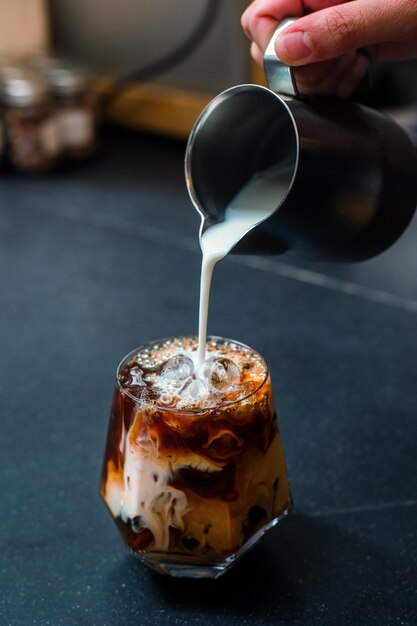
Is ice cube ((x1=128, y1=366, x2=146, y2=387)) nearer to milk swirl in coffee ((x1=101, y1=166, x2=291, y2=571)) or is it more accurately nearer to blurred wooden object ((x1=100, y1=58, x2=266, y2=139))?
milk swirl in coffee ((x1=101, y1=166, x2=291, y2=571))

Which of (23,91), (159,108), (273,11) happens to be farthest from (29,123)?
(273,11)

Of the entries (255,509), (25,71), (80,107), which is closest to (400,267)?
(255,509)

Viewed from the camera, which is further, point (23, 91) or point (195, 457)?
point (23, 91)

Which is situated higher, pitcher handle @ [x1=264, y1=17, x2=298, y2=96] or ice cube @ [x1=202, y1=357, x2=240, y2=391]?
pitcher handle @ [x1=264, y1=17, x2=298, y2=96]

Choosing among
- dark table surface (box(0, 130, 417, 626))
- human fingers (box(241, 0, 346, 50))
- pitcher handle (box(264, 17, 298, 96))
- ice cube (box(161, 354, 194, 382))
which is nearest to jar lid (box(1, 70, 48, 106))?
dark table surface (box(0, 130, 417, 626))

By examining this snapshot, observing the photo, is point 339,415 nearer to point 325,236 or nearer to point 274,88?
point 325,236

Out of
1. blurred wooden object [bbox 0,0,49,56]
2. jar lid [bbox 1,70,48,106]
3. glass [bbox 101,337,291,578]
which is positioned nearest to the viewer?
glass [bbox 101,337,291,578]

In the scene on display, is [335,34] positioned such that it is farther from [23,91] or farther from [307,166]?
[23,91]
